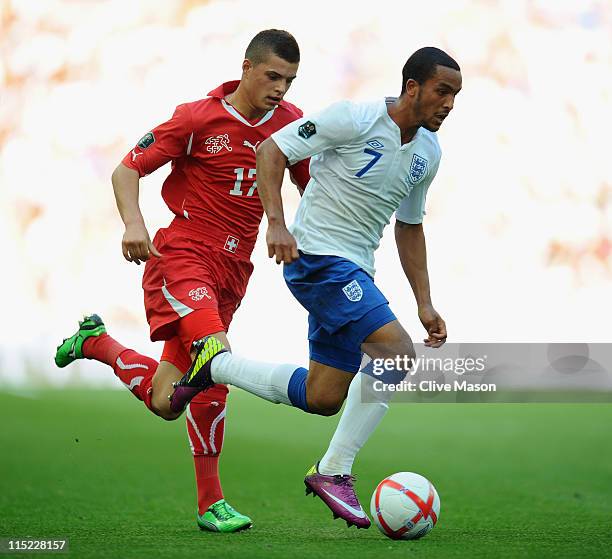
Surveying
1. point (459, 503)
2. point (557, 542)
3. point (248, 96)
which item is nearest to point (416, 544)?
point (557, 542)

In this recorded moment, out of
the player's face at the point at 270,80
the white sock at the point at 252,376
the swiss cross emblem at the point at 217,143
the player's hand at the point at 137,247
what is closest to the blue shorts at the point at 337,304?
the white sock at the point at 252,376

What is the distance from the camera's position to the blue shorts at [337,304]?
17.4ft

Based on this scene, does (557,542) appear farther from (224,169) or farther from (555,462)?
(555,462)

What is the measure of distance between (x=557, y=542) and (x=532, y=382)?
646cm

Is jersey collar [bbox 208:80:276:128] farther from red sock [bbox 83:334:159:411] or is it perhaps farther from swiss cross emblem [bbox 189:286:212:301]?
red sock [bbox 83:334:159:411]

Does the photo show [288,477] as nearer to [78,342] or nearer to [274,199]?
[78,342]

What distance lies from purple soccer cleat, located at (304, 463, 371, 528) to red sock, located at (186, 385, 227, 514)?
67 centimetres

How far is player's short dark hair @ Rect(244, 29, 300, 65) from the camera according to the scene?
19.4 ft

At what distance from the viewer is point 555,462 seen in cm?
1280

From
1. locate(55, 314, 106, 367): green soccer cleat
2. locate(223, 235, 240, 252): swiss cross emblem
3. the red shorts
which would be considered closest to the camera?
the red shorts

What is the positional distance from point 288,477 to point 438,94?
6.32 meters

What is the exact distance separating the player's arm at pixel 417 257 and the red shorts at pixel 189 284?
874mm

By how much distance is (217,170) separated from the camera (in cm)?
604

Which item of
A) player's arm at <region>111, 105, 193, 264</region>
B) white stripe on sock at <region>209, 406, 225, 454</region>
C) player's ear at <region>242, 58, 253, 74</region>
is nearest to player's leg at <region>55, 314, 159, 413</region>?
white stripe on sock at <region>209, 406, 225, 454</region>
